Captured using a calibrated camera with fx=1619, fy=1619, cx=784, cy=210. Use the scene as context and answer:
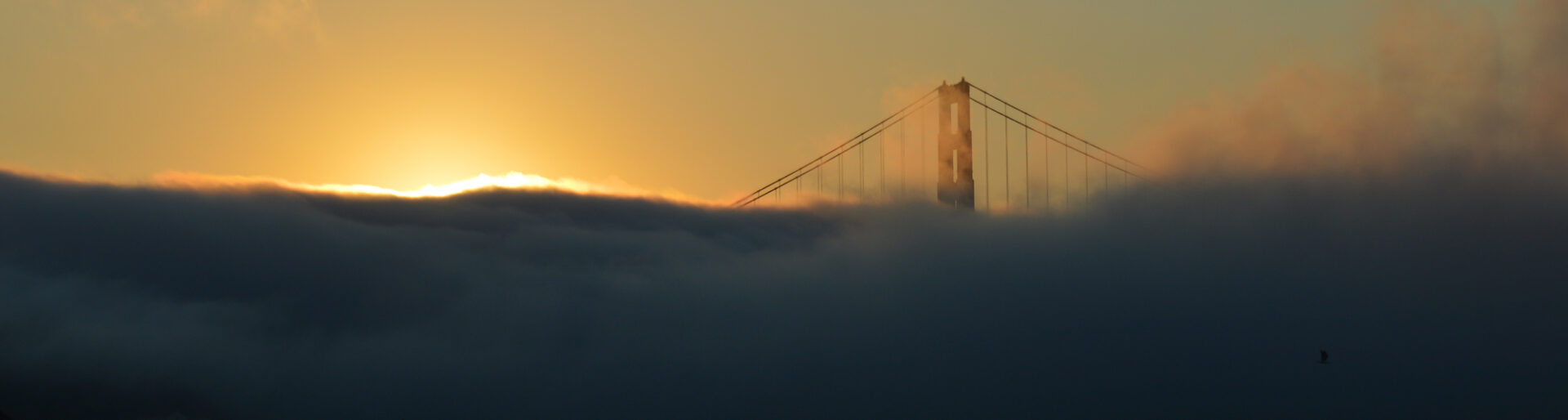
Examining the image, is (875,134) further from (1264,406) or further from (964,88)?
(1264,406)

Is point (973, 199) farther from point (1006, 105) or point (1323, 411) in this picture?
point (1323, 411)

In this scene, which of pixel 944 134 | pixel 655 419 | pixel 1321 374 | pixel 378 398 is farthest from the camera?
pixel 378 398

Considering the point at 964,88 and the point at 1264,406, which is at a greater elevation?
the point at 964,88

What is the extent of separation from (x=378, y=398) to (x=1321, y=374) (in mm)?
84085

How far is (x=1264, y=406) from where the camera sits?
12475 cm

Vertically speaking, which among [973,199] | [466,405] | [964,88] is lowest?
[466,405]

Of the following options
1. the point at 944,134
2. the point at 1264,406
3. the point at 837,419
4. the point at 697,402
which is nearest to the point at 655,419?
the point at 697,402

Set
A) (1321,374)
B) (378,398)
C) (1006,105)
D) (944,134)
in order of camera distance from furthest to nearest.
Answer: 1. (378,398)
2. (1321,374)
3. (1006,105)
4. (944,134)

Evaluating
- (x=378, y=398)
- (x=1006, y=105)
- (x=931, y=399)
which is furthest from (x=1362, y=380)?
(x=378, y=398)

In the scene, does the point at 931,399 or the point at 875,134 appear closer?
the point at 875,134

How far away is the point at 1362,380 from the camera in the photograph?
417 feet

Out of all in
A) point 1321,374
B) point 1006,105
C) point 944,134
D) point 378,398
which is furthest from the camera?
point 378,398

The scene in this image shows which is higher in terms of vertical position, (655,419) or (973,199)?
(973,199)

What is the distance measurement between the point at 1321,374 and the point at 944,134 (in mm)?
67064
